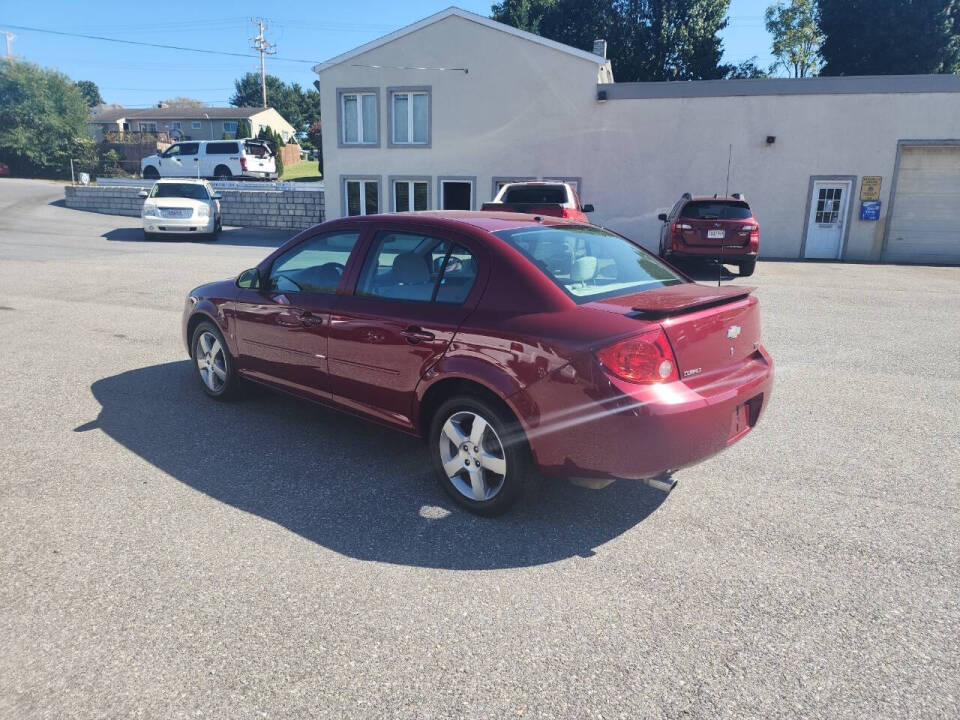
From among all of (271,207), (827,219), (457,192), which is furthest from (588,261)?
(271,207)

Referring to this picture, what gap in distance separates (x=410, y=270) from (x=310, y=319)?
2.91 ft

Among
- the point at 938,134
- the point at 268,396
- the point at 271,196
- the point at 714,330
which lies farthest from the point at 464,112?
the point at 714,330

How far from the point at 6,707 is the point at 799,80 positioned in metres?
21.1

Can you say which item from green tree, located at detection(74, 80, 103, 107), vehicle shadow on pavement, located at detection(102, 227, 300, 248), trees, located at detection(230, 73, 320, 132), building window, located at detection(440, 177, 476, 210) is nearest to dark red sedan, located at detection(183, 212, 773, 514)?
vehicle shadow on pavement, located at detection(102, 227, 300, 248)

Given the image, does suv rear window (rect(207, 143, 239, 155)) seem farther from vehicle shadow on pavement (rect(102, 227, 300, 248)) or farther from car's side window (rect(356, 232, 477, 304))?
car's side window (rect(356, 232, 477, 304))

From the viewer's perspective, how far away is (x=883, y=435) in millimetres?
4961

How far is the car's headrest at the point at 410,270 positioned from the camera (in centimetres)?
401

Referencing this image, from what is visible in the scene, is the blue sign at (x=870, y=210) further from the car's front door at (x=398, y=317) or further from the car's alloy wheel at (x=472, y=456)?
the car's alloy wheel at (x=472, y=456)

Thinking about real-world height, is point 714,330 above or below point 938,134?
below

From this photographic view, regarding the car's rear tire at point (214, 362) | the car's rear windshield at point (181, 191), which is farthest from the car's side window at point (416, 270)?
the car's rear windshield at point (181, 191)

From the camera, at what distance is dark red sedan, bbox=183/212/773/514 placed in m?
3.22

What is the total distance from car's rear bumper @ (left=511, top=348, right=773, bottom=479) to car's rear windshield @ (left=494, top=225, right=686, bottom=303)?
0.55 m

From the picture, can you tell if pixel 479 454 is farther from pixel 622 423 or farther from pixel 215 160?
pixel 215 160

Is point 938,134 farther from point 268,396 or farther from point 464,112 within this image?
point 268,396
